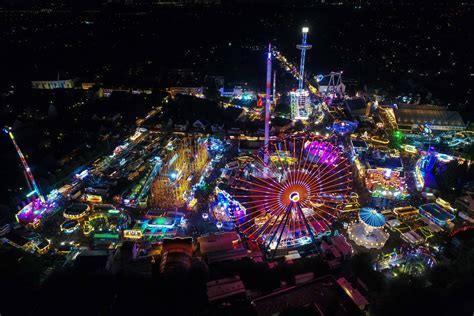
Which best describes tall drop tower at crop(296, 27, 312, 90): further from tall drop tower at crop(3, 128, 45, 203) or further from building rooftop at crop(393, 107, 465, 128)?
tall drop tower at crop(3, 128, 45, 203)

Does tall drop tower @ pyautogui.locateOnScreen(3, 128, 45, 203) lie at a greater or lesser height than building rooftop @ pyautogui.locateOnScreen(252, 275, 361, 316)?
greater

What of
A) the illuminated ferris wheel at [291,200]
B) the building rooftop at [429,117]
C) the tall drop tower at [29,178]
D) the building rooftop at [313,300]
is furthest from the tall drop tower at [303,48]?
the tall drop tower at [29,178]

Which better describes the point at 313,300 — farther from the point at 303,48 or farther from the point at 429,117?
the point at 303,48

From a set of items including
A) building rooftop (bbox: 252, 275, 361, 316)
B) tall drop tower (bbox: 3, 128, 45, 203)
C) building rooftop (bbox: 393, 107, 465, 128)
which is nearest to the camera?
building rooftop (bbox: 252, 275, 361, 316)

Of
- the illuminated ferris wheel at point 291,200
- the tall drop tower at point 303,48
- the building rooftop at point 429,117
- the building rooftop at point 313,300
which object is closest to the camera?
the building rooftop at point 313,300

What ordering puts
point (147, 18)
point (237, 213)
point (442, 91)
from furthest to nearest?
point (147, 18)
point (442, 91)
point (237, 213)

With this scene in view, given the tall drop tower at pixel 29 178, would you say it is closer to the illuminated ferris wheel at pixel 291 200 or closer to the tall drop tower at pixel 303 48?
the illuminated ferris wheel at pixel 291 200

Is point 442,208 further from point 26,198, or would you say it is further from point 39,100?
point 39,100

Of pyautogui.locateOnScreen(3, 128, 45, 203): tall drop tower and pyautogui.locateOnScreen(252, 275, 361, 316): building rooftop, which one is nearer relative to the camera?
pyautogui.locateOnScreen(252, 275, 361, 316): building rooftop

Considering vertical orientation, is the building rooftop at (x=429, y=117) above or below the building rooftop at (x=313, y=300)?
above

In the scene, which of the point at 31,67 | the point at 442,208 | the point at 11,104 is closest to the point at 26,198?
the point at 11,104

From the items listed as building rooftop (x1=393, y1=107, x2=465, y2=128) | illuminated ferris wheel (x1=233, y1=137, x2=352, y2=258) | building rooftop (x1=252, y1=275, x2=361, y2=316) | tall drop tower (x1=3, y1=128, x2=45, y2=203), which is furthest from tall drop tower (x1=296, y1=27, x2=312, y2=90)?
tall drop tower (x1=3, y1=128, x2=45, y2=203)
